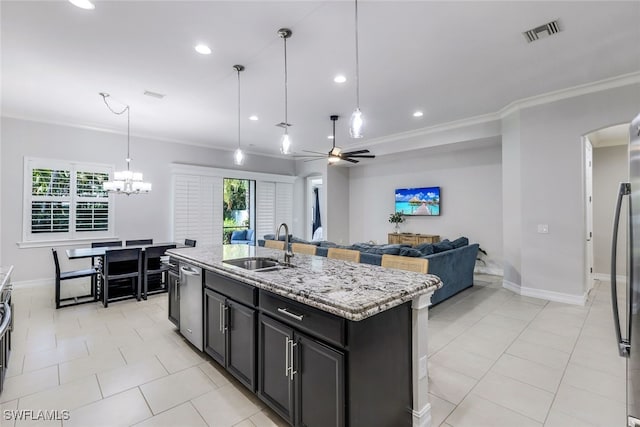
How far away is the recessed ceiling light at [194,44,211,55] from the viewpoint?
9.83ft

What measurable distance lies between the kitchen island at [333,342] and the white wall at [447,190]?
5027 millimetres

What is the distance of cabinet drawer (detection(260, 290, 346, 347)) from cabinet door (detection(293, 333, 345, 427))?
0.20 feet

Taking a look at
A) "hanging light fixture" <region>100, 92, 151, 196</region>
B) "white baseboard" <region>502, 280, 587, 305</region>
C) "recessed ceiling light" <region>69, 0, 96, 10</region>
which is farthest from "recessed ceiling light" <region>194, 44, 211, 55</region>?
"white baseboard" <region>502, 280, 587, 305</region>

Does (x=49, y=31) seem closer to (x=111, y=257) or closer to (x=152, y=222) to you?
(x=111, y=257)

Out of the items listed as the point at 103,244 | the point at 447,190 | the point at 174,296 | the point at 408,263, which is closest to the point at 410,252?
the point at 408,263

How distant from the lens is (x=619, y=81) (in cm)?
380

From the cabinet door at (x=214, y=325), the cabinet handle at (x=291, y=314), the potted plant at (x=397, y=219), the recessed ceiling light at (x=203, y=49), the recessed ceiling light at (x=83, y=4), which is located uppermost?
the recessed ceiling light at (x=203, y=49)

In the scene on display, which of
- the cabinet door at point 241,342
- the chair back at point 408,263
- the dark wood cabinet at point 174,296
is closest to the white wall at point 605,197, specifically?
the chair back at point 408,263

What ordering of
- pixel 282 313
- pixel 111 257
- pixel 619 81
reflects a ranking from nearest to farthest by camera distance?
pixel 282 313 → pixel 619 81 → pixel 111 257

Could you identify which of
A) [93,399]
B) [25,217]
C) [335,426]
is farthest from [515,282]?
[25,217]

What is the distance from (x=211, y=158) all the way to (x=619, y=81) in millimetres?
7587

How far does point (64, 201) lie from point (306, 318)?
6.15 m

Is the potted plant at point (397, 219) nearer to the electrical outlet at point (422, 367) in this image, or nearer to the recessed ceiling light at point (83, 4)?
the electrical outlet at point (422, 367)

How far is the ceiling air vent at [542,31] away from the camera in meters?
2.72
